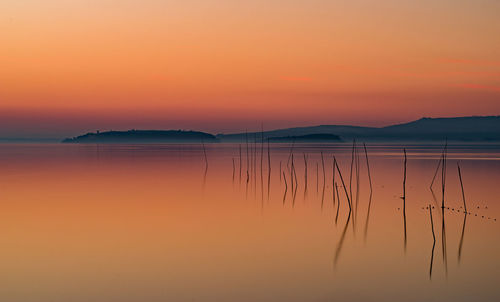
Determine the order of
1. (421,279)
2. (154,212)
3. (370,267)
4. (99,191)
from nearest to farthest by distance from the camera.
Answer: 1. (421,279)
2. (370,267)
3. (154,212)
4. (99,191)

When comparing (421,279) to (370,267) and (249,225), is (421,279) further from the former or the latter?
(249,225)

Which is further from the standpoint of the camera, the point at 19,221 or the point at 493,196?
the point at 493,196

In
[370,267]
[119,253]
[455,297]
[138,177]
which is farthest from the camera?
[138,177]

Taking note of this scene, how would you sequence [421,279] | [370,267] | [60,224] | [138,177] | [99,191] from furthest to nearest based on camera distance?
[138,177]
[99,191]
[60,224]
[370,267]
[421,279]

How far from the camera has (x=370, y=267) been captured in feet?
22.5

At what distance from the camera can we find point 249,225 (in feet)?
33.0

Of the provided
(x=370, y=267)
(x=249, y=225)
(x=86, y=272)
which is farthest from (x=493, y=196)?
(x=86, y=272)

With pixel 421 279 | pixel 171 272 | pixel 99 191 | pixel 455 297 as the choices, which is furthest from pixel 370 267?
pixel 99 191

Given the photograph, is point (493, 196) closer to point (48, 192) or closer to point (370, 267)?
point (370, 267)

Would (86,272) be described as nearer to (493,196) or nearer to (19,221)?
(19,221)

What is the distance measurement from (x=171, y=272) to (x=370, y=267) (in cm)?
250

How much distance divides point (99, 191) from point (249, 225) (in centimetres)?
678

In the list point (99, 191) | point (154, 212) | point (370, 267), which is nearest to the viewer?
point (370, 267)

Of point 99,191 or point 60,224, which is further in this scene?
point 99,191
